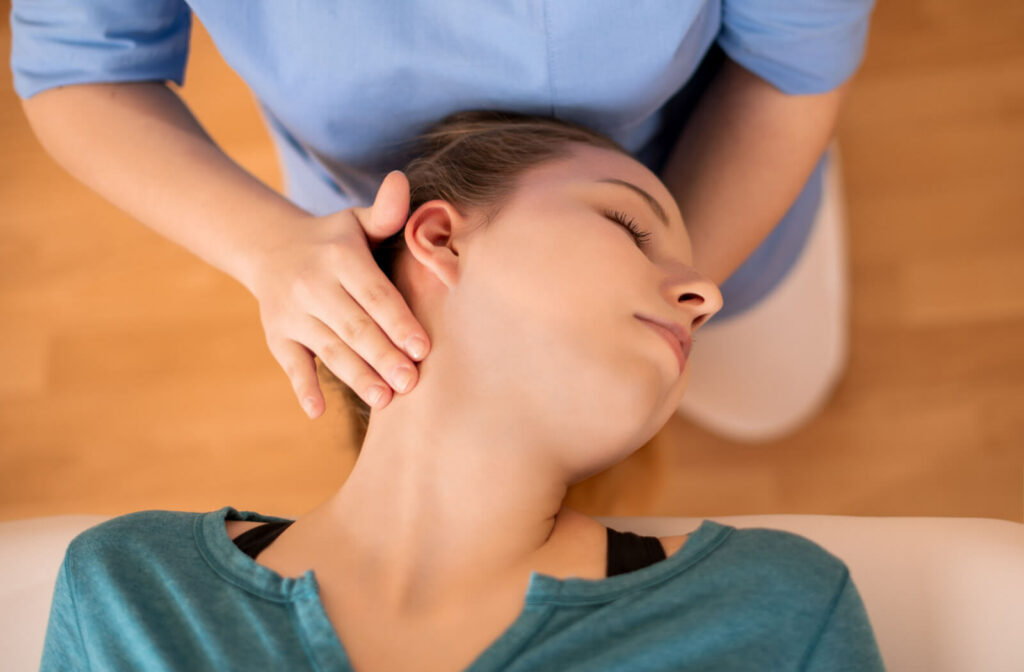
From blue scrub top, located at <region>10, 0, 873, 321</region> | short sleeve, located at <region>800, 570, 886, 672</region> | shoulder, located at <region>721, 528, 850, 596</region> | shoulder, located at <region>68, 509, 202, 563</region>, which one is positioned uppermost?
blue scrub top, located at <region>10, 0, 873, 321</region>

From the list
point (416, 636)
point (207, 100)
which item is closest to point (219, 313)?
point (207, 100)

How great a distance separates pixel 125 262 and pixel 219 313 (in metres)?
0.24

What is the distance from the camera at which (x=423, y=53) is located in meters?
0.77

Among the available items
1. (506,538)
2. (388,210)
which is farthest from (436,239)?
(506,538)

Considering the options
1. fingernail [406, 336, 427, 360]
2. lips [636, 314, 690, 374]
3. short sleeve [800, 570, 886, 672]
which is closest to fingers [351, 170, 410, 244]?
fingernail [406, 336, 427, 360]

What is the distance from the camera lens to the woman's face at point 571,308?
71 centimetres

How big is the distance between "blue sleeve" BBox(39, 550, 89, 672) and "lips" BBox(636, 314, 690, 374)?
55 centimetres

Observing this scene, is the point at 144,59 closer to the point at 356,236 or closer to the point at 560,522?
the point at 356,236

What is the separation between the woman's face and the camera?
712 millimetres

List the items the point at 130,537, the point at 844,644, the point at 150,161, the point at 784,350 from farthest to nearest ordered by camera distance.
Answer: the point at 784,350, the point at 150,161, the point at 130,537, the point at 844,644

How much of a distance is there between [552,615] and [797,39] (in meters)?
0.57

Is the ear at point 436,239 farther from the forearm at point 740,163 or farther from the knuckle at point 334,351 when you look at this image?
the forearm at point 740,163

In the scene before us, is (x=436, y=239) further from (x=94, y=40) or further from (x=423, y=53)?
(x=94, y=40)

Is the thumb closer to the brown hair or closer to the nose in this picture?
the brown hair
